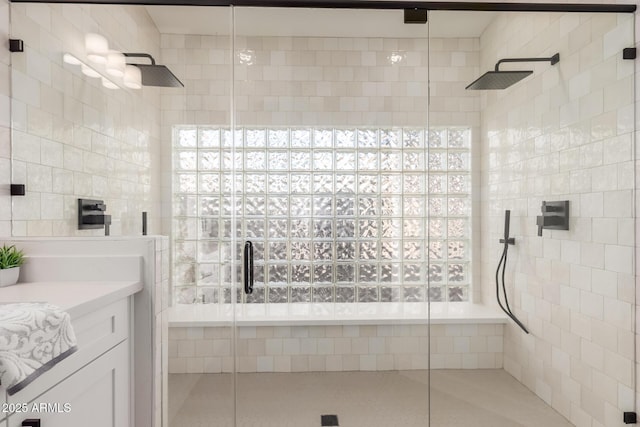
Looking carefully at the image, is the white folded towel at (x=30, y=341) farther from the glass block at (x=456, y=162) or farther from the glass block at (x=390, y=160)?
the glass block at (x=456, y=162)

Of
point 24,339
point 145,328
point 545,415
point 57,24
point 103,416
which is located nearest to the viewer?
point 24,339

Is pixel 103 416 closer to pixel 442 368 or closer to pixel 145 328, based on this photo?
pixel 145 328

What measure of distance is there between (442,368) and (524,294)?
0.54 m

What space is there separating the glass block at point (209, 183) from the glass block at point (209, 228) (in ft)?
0.46

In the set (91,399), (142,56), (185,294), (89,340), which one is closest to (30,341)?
(89,340)

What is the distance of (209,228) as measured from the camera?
1.87 m

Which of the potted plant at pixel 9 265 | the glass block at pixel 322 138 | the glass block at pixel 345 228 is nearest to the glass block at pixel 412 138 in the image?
the glass block at pixel 322 138

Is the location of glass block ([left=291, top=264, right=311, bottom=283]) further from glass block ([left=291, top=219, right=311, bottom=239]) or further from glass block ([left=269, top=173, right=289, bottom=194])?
glass block ([left=269, top=173, right=289, bottom=194])

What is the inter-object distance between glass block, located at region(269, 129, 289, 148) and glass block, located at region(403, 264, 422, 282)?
0.85m

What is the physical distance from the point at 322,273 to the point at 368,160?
1.99 feet

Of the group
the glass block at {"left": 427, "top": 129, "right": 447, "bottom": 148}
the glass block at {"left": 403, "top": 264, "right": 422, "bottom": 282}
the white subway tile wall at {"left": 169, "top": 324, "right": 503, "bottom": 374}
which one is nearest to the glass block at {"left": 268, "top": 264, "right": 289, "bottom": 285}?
the white subway tile wall at {"left": 169, "top": 324, "right": 503, "bottom": 374}

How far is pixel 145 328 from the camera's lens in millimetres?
1510

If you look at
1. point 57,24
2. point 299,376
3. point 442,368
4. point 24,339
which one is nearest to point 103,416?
point 24,339

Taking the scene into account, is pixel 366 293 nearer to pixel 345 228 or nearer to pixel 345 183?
pixel 345 228
